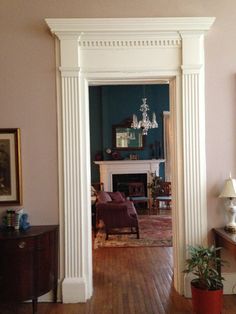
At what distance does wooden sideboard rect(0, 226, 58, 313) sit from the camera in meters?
3.01

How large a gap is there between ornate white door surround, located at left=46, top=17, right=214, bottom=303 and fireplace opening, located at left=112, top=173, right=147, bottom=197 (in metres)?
5.90

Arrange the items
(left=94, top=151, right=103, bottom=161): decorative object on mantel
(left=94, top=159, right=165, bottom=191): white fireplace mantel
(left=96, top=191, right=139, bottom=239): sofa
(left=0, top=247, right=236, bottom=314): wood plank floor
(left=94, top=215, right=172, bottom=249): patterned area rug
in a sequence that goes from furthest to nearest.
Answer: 1. (left=94, top=151, right=103, bottom=161): decorative object on mantel
2. (left=94, top=159, right=165, bottom=191): white fireplace mantel
3. (left=96, top=191, right=139, bottom=239): sofa
4. (left=94, top=215, right=172, bottom=249): patterned area rug
5. (left=0, top=247, right=236, bottom=314): wood plank floor

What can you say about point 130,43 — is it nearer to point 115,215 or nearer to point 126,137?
point 115,215

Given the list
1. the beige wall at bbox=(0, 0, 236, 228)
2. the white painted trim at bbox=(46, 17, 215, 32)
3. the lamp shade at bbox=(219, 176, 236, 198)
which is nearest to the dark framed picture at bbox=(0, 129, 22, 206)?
the beige wall at bbox=(0, 0, 236, 228)

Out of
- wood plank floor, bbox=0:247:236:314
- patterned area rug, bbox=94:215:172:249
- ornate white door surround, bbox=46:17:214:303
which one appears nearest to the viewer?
wood plank floor, bbox=0:247:236:314

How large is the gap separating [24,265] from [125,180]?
6603mm

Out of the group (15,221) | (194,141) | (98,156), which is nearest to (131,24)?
(194,141)

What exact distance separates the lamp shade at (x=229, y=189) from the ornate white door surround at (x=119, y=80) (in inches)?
9.0

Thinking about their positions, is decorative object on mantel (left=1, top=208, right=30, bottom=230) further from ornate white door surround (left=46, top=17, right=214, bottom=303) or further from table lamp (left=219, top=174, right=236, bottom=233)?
table lamp (left=219, top=174, right=236, bottom=233)

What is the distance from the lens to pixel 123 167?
9.30 m

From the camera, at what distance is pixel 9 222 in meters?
3.29

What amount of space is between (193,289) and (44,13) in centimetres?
313

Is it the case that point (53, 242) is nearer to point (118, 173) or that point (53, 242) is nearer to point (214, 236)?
point (214, 236)

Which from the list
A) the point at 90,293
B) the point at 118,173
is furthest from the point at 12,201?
the point at 118,173
